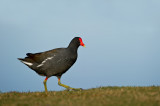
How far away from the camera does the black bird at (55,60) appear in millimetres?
10805

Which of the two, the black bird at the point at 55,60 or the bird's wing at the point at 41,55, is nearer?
the black bird at the point at 55,60

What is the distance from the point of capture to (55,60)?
10.8m

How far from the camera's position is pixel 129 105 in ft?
24.3

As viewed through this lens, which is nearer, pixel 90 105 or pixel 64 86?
pixel 90 105

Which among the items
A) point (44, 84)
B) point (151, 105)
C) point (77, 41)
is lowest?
point (151, 105)

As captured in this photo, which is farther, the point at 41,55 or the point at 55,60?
the point at 41,55

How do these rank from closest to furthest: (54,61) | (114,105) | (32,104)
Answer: (114,105) → (32,104) → (54,61)

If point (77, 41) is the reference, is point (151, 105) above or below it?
below

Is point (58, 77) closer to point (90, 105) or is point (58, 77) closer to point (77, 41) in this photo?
Answer: point (77, 41)

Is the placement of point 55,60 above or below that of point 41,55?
below

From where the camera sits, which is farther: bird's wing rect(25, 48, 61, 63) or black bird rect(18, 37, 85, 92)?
bird's wing rect(25, 48, 61, 63)

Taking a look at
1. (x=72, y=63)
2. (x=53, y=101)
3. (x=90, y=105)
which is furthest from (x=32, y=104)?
(x=72, y=63)

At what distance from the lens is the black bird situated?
35.4 ft

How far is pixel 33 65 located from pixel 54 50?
1.22 m
